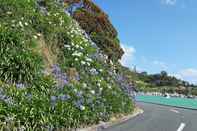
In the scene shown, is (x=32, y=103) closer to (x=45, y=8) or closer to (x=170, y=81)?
(x=45, y=8)

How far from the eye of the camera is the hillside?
43.2 feet

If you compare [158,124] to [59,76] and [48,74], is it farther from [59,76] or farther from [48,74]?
[48,74]

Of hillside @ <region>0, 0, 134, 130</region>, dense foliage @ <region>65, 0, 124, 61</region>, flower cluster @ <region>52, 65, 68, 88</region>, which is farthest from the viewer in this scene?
dense foliage @ <region>65, 0, 124, 61</region>

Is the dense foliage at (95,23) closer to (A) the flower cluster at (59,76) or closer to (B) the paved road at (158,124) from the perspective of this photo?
(B) the paved road at (158,124)

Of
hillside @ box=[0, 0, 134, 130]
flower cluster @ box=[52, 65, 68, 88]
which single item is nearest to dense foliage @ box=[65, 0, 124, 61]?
hillside @ box=[0, 0, 134, 130]

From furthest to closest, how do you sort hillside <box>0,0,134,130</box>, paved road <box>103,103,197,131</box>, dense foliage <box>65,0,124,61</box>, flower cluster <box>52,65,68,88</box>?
dense foliage <box>65,0,124,61</box>
paved road <box>103,103,197,131</box>
flower cluster <box>52,65,68,88</box>
hillside <box>0,0,134,130</box>

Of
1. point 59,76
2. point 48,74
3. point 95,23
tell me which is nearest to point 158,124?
point 59,76

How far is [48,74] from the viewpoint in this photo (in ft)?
57.1

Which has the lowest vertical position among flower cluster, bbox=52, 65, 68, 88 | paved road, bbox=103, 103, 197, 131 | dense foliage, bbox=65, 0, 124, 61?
paved road, bbox=103, 103, 197, 131

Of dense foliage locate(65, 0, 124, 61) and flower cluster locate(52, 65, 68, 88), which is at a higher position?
dense foliage locate(65, 0, 124, 61)

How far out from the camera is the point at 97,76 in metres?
22.4

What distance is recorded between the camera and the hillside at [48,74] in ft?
43.2

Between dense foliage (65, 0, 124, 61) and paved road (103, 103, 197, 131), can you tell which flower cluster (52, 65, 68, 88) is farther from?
dense foliage (65, 0, 124, 61)

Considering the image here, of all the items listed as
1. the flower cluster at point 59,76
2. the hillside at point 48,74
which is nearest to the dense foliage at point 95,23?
the hillside at point 48,74
